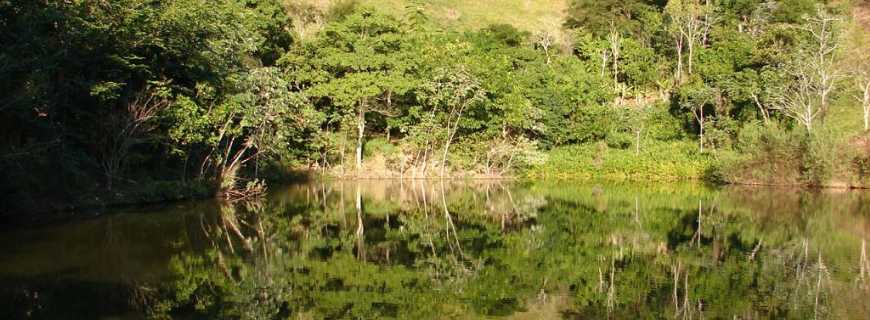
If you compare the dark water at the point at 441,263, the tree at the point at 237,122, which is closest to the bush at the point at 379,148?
the tree at the point at 237,122

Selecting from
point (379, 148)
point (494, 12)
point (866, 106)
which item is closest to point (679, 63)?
point (866, 106)

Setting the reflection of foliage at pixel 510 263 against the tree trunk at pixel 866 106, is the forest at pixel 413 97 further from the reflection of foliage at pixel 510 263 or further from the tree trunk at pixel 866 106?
the reflection of foliage at pixel 510 263

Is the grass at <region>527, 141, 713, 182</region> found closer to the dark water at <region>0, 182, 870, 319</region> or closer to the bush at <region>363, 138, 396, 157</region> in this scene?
the bush at <region>363, 138, 396, 157</region>

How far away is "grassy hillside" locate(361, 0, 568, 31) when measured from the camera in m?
71.0

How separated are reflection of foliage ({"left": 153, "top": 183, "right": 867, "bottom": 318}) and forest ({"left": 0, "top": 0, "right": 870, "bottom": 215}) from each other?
20.1ft

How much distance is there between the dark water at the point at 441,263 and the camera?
1317 centimetres

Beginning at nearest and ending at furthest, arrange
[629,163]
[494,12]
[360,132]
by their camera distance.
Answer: [360,132], [629,163], [494,12]

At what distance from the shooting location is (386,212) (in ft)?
98.0

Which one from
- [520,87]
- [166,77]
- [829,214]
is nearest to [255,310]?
[166,77]

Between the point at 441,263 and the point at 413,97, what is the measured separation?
34.7m

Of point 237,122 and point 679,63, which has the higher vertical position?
point 679,63

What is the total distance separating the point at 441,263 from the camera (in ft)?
59.3

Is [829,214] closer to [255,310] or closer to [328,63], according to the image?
[255,310]

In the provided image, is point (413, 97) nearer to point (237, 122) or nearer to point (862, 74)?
point (237, 122)
